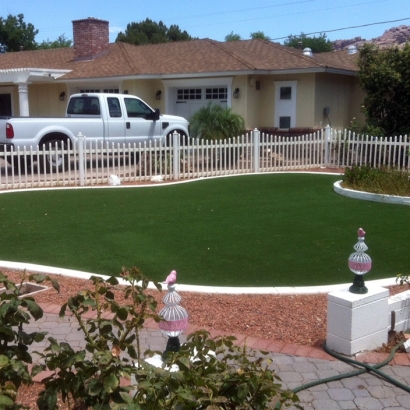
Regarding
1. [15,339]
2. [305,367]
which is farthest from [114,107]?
[15,339]

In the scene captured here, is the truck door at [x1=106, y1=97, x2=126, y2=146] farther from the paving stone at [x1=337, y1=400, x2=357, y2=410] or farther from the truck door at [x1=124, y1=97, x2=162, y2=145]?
the paving stone at [x1=337, y1=400, x2=357, y2=410]

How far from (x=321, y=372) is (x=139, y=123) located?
14.0 m

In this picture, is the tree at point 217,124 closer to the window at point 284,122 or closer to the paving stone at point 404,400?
the window at point 284,122

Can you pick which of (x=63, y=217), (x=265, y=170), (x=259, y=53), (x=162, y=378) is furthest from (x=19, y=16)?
(x=162, y=378)

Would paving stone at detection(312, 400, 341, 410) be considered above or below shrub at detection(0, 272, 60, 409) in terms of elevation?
below

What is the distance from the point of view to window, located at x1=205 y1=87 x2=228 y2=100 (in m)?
22.2

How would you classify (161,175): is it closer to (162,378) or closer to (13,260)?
(13,260)

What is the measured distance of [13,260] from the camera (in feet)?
24.5

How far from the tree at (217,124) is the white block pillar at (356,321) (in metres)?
14.8

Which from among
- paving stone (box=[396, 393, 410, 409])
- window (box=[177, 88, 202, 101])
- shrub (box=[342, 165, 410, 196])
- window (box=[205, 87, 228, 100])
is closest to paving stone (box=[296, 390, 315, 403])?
paving stone (box=[396, 393, 410, 409])

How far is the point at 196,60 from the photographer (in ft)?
75.7

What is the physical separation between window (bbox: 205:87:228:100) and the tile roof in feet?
2.99

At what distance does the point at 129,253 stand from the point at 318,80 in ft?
48.4

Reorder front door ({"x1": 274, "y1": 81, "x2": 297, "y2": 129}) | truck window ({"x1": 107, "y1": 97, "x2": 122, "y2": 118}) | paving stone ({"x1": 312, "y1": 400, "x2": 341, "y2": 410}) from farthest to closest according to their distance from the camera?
front door ({"x1": 274, "y1": 81, "x2": 297, "y2": 129})
truck window ({"x1": 107, "y1": 97, "x2": 122, "y2": 118})
paving stone ({"x1": 312, "y1": 400, "x2": 341, "y2": 410})
